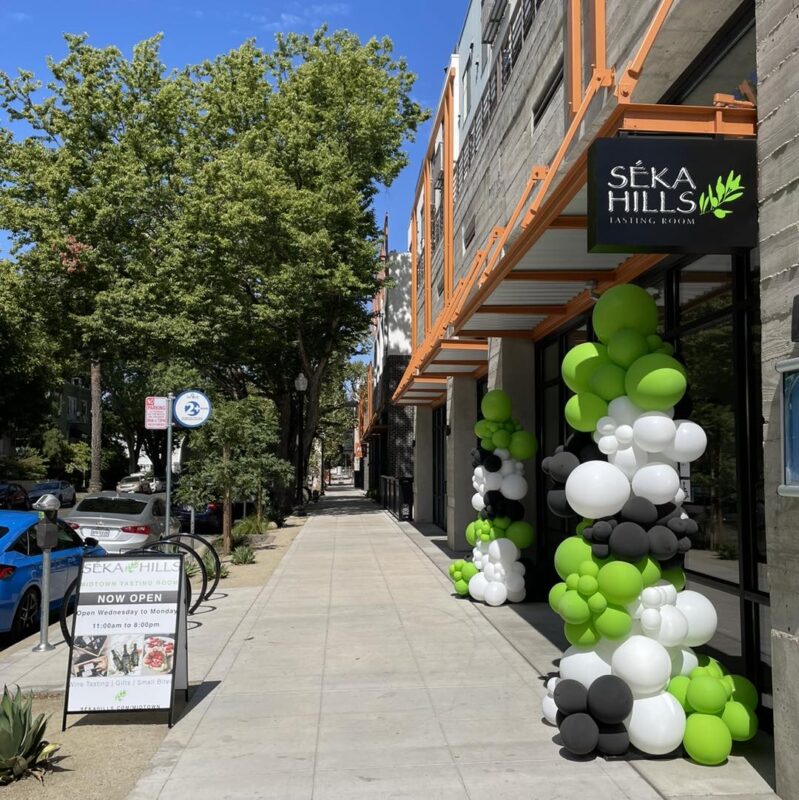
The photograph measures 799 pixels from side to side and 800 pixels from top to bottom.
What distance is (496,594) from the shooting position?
33.1 feet

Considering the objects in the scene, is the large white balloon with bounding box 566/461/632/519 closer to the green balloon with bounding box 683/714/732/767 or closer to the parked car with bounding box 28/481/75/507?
the green balloon with bounding box 683/714/732/767

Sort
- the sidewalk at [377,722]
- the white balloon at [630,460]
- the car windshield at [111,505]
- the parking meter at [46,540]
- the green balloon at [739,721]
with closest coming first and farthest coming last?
1. the sidewalk at [377,722]
2. the green balloon at [739,721]
3. the white balloon at [630,460]
4. the parking meter at [46,540]
5. the car windshield at [111,505]

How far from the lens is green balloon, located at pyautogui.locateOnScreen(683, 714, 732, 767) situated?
4719 millimetres

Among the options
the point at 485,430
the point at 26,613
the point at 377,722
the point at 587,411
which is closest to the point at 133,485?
the point at 26,613

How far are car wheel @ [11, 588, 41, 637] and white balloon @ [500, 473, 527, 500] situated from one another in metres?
5.55

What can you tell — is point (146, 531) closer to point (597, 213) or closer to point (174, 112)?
point (597, 213)

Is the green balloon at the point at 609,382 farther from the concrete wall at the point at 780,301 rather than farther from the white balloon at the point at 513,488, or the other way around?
the white balloon at the point at 513,488

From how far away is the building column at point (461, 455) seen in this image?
15.7 metres

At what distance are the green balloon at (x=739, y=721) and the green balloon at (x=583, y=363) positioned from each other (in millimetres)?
2163

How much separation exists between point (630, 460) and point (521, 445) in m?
4.67

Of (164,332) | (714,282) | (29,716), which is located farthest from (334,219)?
(29,716)

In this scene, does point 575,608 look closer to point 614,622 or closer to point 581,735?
point 614,622

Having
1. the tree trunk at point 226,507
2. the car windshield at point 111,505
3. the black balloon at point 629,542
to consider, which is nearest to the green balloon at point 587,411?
the black balloon at point 629,542

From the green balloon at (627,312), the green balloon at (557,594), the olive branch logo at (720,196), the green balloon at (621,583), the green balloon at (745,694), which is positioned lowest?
the green balloon at (745,694)
